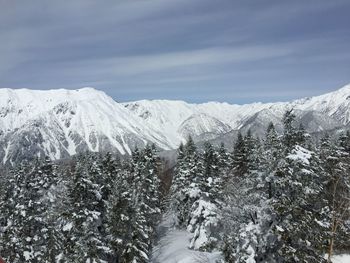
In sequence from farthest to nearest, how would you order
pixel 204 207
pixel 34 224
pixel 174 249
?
pixel 174 249 → pixel 204 207 → pixel 34 224

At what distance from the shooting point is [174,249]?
62969mm

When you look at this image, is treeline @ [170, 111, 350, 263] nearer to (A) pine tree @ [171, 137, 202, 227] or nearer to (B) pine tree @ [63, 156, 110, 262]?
(B) pine tree @ [63, 156, 110, 262]

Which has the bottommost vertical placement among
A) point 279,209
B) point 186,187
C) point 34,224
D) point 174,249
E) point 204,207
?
point 174,249

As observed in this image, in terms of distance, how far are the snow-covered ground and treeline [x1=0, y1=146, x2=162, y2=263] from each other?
7237 mm

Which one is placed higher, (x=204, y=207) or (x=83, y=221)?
(x=83, y=221)

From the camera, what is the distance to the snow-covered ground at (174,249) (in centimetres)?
5484

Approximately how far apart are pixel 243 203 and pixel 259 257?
138 inches

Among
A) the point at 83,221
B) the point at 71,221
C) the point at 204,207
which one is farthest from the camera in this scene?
the point at 204,207

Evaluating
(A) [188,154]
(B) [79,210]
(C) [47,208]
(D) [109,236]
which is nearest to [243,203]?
(B) [79,210]

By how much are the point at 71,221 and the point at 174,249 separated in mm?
25936

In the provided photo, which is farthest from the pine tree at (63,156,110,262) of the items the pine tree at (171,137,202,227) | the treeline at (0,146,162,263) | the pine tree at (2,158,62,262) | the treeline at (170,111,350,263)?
the pine tree at (171,137,202,227)

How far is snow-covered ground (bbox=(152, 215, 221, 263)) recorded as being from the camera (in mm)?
54844

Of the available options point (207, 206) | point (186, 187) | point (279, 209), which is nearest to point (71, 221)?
point (279, 209)

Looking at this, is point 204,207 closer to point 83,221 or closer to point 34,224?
point 34,224
